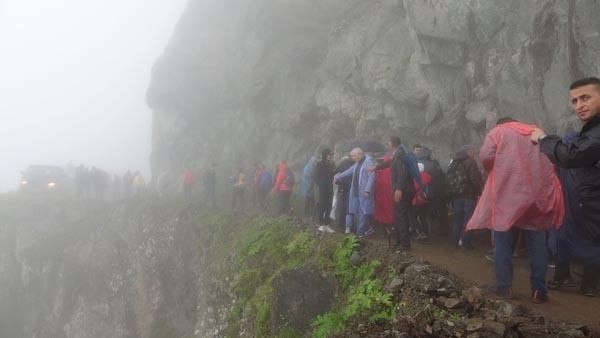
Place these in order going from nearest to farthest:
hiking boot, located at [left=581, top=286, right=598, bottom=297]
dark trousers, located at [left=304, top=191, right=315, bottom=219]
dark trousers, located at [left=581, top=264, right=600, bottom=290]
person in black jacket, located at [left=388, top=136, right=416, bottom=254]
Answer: hiking boot, located at [left=581, top=286, right=598, bottom=297] < dark trousers, located at [left=581, top=264, right=600, bottom=290] < person in black jacket, located at [left=388, top=136, right=416, bottom=254] < dark trousers, located at [left=304, top=191, right=315, bottom=219]

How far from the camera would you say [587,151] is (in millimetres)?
3545

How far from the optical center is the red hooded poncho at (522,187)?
591cm

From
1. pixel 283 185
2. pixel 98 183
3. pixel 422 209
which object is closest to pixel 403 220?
pixel 422 209

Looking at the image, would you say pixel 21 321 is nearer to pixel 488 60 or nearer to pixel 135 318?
pixel 135 318

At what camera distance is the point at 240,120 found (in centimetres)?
3080

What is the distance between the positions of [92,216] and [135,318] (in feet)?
32.2

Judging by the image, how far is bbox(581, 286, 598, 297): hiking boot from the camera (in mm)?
6488

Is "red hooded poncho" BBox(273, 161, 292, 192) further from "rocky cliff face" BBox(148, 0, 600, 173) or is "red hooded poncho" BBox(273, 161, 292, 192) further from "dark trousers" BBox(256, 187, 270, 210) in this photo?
"rocky cliff face" BBox(148, 0, 600, 173)

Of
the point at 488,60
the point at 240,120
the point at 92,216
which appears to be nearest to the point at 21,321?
the point at 92,216

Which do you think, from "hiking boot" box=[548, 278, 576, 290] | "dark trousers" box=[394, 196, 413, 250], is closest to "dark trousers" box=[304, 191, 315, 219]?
"dark trousers" box=[394, 196, 413, 250]

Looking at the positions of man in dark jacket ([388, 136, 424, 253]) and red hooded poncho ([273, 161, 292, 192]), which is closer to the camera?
man in dark jacket ([388, 136, 424, 253])

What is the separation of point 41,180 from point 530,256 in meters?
36.1

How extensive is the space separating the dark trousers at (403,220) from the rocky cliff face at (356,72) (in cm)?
679

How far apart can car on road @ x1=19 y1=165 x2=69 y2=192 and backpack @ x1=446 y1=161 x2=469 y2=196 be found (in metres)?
32.0
